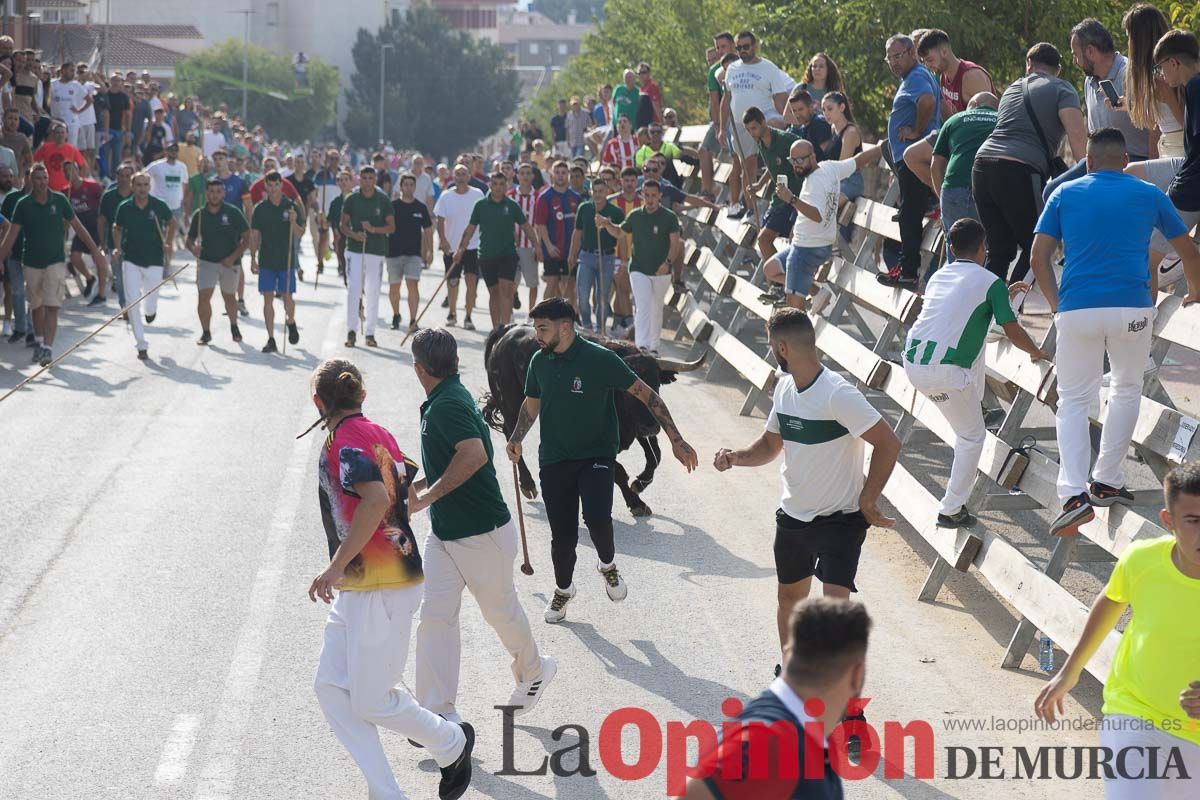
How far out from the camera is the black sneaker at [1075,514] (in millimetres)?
7711

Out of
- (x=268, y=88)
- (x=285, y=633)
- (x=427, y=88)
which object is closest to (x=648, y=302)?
(x=285, y=633)

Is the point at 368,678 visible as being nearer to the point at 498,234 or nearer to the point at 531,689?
the point at 531,689

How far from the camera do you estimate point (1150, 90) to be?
8008mm

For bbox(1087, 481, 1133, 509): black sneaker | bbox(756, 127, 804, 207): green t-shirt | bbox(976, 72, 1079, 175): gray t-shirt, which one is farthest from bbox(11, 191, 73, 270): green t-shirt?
bbox(1087, 481, 1133, 509): black sneaker

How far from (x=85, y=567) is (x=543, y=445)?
129 inches

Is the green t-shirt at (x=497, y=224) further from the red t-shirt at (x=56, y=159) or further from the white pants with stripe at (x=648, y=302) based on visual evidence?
the red t-shirt at (x=56, y=159)

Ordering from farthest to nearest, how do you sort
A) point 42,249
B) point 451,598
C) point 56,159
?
1. point 56,159
2. point 42,249
3. point 451,598

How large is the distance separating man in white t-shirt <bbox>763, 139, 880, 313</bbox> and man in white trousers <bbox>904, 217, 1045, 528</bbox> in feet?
14.6

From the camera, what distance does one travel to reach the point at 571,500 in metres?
9.07

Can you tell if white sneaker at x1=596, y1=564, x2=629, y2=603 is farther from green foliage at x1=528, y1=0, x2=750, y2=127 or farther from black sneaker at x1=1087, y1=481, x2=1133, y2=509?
green foliage at x1=528, y1=0, x2=750, y2=127

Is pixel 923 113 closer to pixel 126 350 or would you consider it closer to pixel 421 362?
pixel 421 362

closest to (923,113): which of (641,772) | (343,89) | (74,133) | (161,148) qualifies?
(641,772)

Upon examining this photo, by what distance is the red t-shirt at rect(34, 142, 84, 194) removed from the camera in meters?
22.2

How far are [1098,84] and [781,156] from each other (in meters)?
5.49
